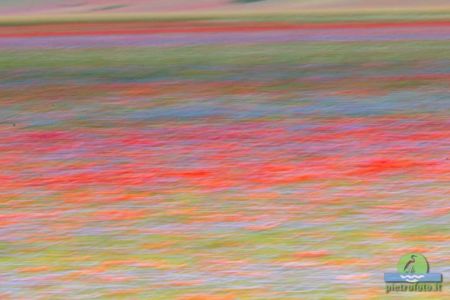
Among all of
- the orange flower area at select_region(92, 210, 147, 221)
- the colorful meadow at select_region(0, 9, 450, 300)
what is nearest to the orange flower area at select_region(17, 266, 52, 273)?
the colorful meadow at select_region(0, 9, 450, 300)

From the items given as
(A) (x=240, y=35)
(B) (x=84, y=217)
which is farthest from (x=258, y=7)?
(B) (x=84, y=217)

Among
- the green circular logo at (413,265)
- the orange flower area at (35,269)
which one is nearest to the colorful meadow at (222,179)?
the orange flower area at (35,269)

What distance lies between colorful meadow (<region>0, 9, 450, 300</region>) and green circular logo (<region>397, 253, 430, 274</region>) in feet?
0.41

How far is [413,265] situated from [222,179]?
4323 mm

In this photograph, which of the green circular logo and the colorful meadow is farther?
the colorful meadow

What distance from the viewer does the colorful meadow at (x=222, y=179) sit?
22.6 ft

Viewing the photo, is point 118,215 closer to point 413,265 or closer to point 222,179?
point 222,179

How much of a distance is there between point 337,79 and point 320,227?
12.9m

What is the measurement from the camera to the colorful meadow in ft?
22.6

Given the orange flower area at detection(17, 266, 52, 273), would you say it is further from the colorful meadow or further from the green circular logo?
the green circular logo

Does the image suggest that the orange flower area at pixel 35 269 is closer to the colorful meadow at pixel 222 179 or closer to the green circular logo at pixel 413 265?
the colorful meadow at pixel 222 179

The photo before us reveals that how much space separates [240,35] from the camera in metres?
37.6

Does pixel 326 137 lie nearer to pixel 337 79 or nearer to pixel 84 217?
pixel 84 217

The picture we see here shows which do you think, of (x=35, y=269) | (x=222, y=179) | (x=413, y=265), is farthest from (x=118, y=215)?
(x=413, y=265)
